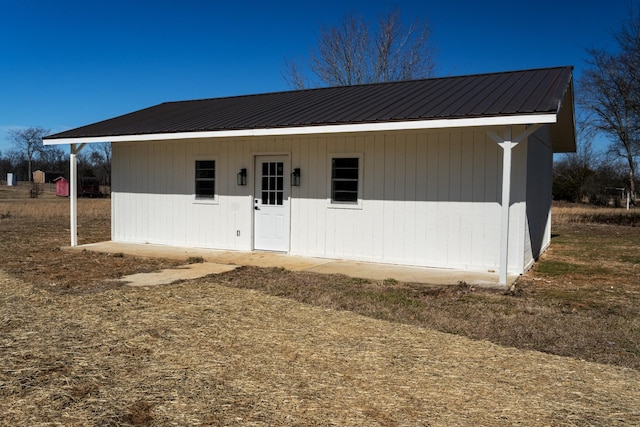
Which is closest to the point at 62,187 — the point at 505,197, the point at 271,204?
the point at 271,204

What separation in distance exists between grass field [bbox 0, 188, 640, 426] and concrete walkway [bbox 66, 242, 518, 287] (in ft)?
1.59

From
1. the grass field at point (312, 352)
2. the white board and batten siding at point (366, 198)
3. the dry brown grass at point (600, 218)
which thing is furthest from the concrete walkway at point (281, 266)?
the dry brown grass at point (600, 218)

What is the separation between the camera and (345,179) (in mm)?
9852

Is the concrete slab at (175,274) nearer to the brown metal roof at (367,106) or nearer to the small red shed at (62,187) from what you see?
the brown metal roof at (367,106)

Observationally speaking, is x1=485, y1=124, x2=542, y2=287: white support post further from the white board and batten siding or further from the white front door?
the white front door

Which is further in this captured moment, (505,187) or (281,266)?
(281,266)

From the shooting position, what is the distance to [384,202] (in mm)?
9438

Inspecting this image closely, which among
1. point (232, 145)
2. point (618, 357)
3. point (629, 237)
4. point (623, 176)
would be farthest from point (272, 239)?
point (623, 176)

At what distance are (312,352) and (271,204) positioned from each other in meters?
6.41

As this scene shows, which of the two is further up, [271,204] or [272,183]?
[272,183]

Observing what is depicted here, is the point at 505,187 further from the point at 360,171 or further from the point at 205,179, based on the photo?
the point at 205,179

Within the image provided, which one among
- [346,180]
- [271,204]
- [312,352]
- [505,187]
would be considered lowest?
[312,352]

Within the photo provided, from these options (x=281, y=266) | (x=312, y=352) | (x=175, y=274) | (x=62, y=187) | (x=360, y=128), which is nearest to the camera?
(x=312, y=352)

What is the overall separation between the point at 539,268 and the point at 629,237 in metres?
8.76
